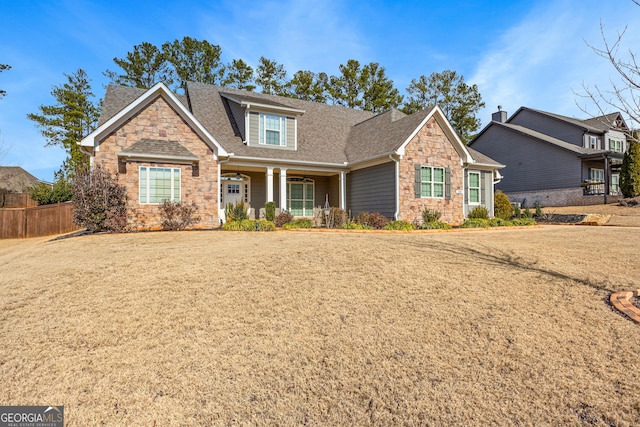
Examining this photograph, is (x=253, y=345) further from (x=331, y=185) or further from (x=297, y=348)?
(x=331, y=185)

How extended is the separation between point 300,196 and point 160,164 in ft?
23.7

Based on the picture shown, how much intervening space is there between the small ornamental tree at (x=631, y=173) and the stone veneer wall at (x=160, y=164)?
25.0m

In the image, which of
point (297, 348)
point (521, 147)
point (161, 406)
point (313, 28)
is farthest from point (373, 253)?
point (521, 147)

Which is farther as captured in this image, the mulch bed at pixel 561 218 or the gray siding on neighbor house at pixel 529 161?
the gray siding on neighbor house at pixel 529 161

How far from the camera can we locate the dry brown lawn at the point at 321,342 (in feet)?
9.24

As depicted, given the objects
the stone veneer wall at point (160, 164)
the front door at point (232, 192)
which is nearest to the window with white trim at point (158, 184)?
the stone veneer wall at point (160, 164)

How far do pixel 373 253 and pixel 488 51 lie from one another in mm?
11033

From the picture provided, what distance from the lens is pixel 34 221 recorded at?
51.1 feet

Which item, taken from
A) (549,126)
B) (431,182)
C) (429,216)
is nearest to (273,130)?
(431,182)

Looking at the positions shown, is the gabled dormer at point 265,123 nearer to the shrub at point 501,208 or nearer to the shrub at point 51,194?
the shrub at point 51,194

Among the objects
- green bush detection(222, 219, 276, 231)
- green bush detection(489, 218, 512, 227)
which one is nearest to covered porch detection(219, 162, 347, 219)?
green bush detection(222, 219, 276, 231)

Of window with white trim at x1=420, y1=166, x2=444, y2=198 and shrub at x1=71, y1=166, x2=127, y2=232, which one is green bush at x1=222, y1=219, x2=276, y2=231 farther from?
window with white trim at x1=420, y1=166, x2=444, y2=198

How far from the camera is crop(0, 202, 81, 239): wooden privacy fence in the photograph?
1520 centimetres

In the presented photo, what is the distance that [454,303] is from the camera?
4.64 metres
